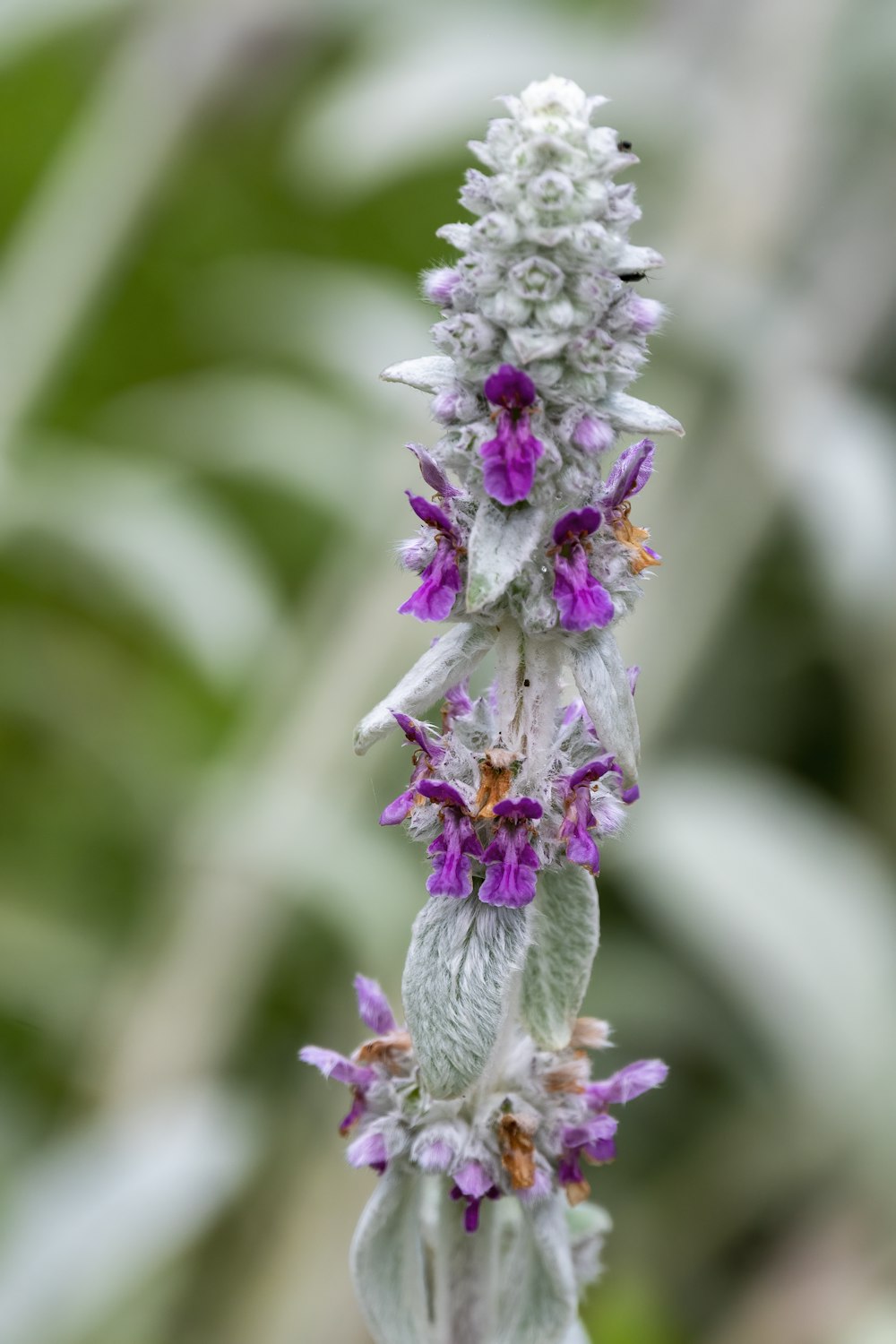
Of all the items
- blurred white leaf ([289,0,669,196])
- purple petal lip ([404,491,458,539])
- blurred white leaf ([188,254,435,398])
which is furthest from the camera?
blurred white leaf ([188,254,435,398])

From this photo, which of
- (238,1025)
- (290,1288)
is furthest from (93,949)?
(290,1288)

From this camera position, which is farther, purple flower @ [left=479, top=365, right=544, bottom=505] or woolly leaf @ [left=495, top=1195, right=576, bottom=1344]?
woolly leaf @ [left=495, top=1195, right=576, bottom=1344]

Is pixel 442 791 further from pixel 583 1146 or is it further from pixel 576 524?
pixel 583 1146

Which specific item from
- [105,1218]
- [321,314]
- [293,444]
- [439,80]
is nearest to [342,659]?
[293,444]

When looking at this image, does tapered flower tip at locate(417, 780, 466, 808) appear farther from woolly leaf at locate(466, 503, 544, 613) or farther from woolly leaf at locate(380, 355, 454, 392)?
woolly leaf at locate(380, 355, 454, 392)

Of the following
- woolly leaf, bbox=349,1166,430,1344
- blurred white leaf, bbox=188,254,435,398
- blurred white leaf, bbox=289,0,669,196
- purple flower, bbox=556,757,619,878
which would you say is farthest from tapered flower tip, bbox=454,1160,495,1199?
blurred white leaf, bbox=289,0,669,196

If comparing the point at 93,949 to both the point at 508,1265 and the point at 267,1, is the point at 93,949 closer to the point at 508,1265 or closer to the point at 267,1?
the point at 508,1265
